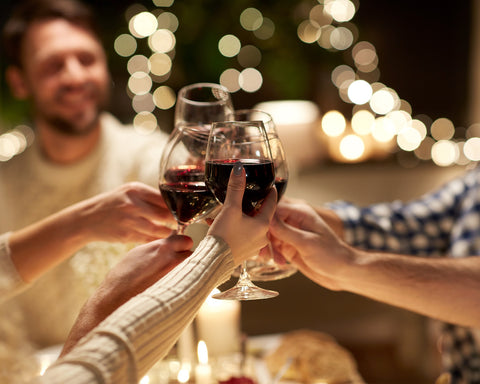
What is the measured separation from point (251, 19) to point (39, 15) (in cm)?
91

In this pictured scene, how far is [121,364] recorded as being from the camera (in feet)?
2.04

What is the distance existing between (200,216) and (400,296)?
1.84 ft

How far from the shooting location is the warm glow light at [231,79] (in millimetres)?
3104

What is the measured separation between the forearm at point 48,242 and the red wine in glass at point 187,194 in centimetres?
29

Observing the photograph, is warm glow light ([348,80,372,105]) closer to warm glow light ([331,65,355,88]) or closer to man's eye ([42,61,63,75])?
warm glow light ([331,65,355,88])

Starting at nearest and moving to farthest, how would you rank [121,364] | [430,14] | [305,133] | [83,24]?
[121,364], [83,24], [305,133], [430,14]

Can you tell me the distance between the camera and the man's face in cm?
198

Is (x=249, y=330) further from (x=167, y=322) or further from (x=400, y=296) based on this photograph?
(x=167, y=322)

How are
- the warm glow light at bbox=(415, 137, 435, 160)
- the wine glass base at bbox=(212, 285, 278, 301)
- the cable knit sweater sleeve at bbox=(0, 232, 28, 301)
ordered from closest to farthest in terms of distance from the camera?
1. the wine glass base at bbox=(212, 285, 278, 301)
2. the cable knit sweater sleeve at bbox=(0, 232, 28, 301)
3. the warm glow light at bbox=(415, 137, 435, 160)

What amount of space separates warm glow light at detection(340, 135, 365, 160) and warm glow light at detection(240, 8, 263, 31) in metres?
1.19

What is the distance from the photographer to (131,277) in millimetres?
852

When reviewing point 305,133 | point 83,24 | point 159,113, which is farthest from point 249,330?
point 83,24

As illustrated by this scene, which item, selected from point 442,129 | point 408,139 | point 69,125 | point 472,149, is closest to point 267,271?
point 69,125

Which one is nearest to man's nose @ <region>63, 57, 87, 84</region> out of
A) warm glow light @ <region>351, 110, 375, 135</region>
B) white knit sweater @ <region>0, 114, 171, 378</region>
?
white knit sweater @ <region>0, 114, 171, 378</region>
